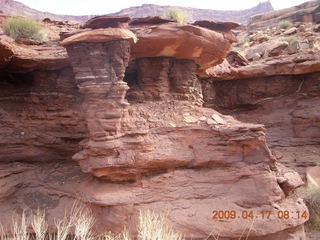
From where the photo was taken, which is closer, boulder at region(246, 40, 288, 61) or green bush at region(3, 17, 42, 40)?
green bush at region(3, 17, 42, 40)

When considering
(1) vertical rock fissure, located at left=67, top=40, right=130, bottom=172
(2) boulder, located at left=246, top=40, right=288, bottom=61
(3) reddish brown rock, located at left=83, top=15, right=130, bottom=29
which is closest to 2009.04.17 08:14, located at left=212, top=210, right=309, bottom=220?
(1) vertical rock fissure, located at left=67, top=40, right=130, bottom=172

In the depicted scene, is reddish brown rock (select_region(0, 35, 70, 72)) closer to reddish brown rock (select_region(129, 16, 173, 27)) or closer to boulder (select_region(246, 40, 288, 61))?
reddish brown rock (select_region(129, 16, 173, 27))

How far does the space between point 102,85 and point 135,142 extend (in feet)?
3.56

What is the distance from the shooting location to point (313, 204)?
657 centimetres

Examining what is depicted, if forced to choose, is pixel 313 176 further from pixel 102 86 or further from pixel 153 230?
pixel 102 86

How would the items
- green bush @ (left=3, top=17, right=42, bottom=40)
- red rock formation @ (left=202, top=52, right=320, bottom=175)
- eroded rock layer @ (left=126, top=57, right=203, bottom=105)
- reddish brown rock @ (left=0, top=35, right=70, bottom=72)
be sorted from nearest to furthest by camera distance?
reddish brown rock @ (left=0, top=35, right=70, bottom=72) < eroded rock layer @ (left=126, top=57, right=203, bottom=105) < green bush @ (left=3, top=17, right=42, bottom=40) < red rock formation @ (left=202, top=52, right=320, bottom=175)

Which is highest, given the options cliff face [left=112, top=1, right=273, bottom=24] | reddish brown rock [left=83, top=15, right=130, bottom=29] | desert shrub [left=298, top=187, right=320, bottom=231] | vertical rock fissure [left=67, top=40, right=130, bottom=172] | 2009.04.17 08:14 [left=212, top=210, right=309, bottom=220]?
cliff face [left=112, top=1, right=273, bottom=24]

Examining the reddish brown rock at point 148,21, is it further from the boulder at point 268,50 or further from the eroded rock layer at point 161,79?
the boulder at point 268,50

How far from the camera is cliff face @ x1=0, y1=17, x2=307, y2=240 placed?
4375 millimetres

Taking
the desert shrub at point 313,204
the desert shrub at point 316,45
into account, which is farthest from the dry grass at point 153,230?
the desert shrub at point 316,45

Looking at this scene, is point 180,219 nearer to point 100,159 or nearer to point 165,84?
point 100,159

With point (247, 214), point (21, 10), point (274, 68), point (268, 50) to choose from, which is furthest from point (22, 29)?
point (21, 10)

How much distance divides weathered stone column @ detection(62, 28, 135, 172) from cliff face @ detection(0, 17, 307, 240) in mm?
17

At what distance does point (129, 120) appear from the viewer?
4.59 metres
